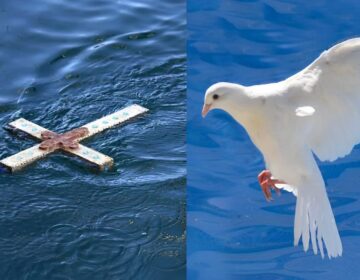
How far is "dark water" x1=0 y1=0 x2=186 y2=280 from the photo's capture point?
372cm

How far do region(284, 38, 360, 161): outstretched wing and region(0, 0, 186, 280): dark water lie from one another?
4.83ft

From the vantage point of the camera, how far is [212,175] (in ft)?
8.54

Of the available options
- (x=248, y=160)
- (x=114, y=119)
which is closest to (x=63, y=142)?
(x=114, y=119)

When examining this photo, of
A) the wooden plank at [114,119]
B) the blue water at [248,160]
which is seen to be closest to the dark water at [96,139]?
the wooden plank at [114,119]

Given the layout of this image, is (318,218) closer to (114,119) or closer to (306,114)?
(306,114)

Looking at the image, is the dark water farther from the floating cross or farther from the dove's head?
the dove's head

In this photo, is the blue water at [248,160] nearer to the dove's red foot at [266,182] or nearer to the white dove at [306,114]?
the dove's red foot at [266,182]

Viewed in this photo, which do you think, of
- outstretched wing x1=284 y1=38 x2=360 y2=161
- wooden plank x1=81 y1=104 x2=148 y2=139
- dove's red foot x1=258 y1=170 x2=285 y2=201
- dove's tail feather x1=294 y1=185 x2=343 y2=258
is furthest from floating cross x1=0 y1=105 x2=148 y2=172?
outstretched wing x1=284 y1=38 x2=360 y2=161

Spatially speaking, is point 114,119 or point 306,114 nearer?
point 306,114

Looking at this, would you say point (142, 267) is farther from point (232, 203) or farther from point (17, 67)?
point (17, 67)

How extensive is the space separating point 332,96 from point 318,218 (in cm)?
36

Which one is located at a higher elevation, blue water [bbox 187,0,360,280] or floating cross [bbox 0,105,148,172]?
blue water [bbox 187,0,360,280]

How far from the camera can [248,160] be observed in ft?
8.65

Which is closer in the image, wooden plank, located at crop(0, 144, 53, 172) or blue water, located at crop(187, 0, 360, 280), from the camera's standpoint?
blue water, located at crop(187, 0, 360, 280)
